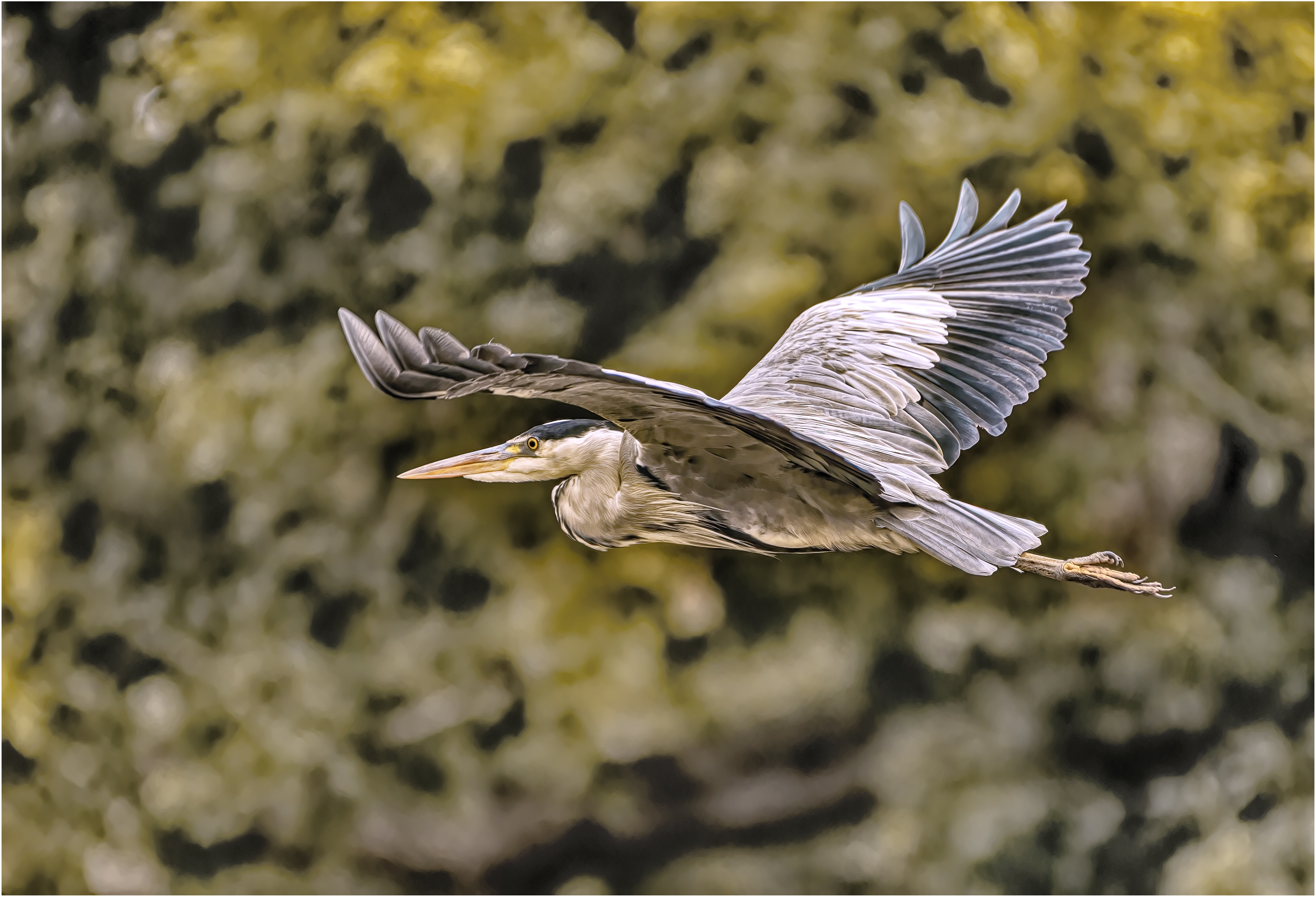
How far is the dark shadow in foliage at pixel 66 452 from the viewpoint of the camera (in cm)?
135

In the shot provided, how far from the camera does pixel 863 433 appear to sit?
1.02 meters

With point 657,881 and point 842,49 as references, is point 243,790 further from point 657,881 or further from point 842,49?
point 842,49

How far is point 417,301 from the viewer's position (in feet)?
4.18

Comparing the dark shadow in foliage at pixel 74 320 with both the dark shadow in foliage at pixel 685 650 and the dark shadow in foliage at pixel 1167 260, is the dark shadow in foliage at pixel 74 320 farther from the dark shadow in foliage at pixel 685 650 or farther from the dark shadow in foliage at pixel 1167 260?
the dark shadow in foliage at pixel 1167 260

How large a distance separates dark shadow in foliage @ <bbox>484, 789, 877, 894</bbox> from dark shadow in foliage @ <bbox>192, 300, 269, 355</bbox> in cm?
78

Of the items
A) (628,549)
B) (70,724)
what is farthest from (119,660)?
(628,549)

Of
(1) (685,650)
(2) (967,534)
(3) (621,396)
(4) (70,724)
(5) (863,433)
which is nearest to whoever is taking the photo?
(3) (621,396)

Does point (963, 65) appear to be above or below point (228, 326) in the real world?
above

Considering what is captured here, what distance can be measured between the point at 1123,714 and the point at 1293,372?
0.52 metres

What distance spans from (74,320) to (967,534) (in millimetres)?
1215

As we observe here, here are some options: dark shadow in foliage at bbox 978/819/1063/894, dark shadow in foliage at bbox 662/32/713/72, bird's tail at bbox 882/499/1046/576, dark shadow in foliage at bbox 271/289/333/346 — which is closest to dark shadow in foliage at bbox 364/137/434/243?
dark shadow in foliage at bbox 271/289/333/346

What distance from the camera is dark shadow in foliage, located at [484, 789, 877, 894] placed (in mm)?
1265

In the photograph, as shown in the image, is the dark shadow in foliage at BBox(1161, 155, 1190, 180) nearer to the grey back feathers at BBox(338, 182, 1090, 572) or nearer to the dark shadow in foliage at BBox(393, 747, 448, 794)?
the grey back feathers at BBox(338, 182, 1090, 572)

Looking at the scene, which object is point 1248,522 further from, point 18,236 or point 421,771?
point 18,236
